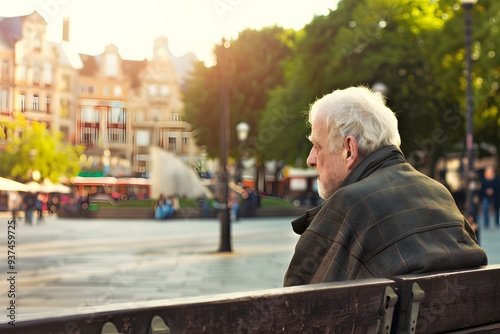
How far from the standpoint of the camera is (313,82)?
119ft

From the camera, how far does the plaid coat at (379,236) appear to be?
2758mm

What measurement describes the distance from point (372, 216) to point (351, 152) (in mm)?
422

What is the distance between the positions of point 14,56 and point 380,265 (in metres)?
2.68

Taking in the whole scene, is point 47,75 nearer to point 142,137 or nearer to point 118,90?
point 118,90

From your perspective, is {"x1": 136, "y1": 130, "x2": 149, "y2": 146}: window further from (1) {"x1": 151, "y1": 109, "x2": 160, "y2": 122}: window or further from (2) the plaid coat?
(2) the plaid coat

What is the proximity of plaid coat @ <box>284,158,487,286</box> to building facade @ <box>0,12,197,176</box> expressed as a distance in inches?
50.6

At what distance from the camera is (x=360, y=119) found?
3.08 metres

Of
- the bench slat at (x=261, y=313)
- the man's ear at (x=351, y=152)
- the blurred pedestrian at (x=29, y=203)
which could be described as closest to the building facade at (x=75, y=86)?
the man's ear at (x=351, y=152)

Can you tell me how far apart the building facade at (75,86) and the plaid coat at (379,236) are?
128 cm

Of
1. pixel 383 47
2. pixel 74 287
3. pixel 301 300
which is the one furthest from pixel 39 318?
pixel 383 47

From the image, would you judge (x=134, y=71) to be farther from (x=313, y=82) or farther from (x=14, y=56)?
(x=313, y=82)

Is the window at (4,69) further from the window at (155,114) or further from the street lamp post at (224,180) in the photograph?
the window at (155,114)

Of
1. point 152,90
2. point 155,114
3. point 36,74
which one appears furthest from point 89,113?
point 155,114

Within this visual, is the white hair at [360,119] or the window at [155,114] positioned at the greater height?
the window at [155,114]
